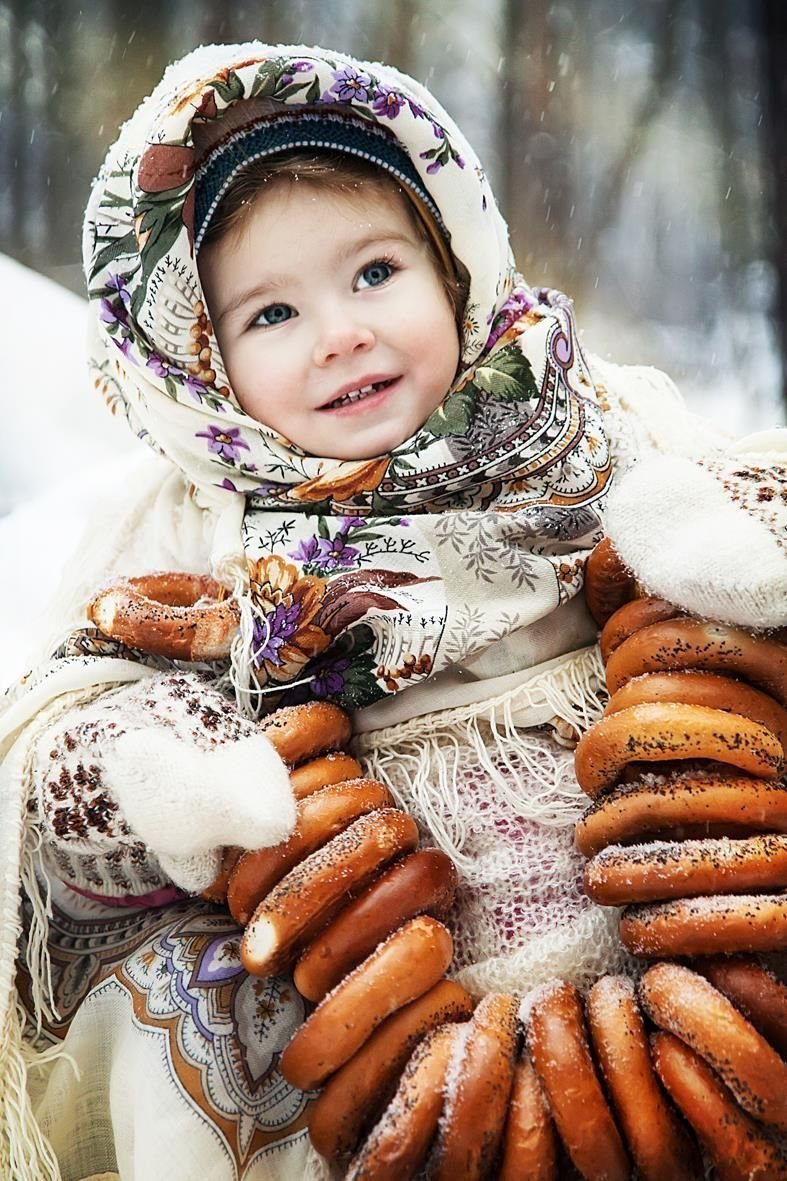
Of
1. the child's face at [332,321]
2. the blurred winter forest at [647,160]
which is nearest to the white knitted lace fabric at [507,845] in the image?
the child's face at [332,321]

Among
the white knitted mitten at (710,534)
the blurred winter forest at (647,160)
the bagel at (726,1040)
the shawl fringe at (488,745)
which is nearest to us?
the bagel at (726,1040)

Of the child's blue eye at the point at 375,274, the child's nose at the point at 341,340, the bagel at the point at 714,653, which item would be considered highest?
the child's blue eye at the point at 375,274

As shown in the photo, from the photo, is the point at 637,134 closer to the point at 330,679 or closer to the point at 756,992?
the point at 330,679

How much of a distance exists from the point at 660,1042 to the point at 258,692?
0.35 meters

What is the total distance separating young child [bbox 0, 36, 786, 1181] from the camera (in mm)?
629

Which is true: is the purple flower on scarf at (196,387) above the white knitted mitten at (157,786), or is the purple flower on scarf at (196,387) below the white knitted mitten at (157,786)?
above

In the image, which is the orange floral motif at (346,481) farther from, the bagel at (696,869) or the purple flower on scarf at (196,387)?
the bagel at (696,869)

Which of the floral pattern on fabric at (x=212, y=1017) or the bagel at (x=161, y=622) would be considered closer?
the floral pattern on fabric at (x=212, y=1017)

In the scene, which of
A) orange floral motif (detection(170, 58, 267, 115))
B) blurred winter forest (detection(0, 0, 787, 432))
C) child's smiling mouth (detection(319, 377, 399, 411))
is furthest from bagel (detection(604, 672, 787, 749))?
blurred winter forest (detection(0, 0, 787, 432))

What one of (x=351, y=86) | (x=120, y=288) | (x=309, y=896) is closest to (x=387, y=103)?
(x=351, y=86)

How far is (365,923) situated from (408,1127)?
107 millimetres

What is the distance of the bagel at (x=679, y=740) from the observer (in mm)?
571

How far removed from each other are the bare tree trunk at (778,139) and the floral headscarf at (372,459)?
0.85m

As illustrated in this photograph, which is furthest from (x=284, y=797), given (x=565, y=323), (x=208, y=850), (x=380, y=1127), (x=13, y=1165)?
(x=565, y=323)
